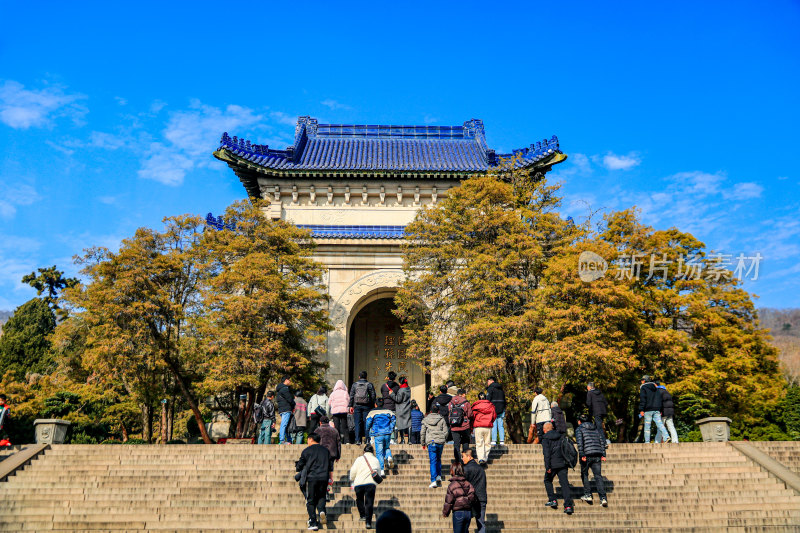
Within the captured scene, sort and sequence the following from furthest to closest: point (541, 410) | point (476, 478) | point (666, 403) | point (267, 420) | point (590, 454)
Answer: point (267, 420)
point (666, 403)
point (541, 410)
point (590, 454)
point (476, 478)

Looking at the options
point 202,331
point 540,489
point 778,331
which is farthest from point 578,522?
point 778,331

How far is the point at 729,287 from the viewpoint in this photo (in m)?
19.4

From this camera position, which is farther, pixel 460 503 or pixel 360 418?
pixel 360 418

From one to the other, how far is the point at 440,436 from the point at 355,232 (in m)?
13.1

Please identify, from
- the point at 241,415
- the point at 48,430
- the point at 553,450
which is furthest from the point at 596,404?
the point at 48,430

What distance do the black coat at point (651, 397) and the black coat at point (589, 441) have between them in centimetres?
364

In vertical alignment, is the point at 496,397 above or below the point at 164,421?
above

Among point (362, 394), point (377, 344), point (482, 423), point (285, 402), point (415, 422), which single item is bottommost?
point (415, 422)

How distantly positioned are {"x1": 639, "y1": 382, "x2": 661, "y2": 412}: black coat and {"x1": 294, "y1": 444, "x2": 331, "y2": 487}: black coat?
7958 mm

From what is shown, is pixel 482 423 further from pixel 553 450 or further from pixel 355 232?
pixel 355 232

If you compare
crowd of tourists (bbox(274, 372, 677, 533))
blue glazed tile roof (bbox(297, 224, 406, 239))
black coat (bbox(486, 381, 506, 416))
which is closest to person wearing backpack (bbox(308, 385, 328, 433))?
crowd of tourists (bbox(274, 372, 677, 533))

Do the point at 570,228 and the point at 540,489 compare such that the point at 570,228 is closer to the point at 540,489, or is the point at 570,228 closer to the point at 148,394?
the point at 540,489

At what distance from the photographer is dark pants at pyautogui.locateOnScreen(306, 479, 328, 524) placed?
945 centimetres

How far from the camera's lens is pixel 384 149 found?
94.0ft
